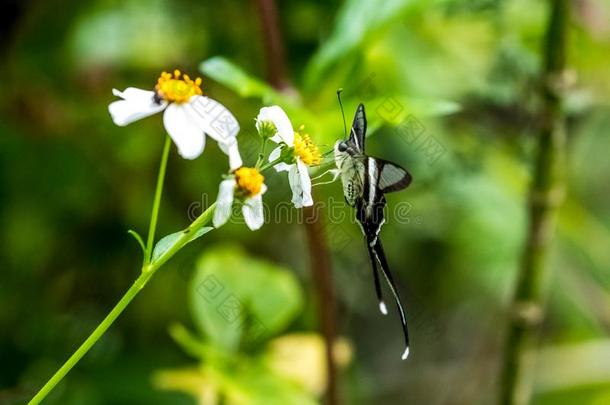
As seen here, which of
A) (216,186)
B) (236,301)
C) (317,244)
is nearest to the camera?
(317,244)

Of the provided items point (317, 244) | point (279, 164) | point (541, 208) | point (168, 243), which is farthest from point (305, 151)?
point (541, 208)

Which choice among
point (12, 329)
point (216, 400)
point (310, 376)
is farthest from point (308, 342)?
point (12, 329)

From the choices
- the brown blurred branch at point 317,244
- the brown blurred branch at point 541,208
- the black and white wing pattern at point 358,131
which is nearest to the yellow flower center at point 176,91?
the black and white wing pattern at point 358,131

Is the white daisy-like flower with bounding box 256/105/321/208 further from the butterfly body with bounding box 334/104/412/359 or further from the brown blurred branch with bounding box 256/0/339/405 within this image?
the brown blurred branch with bounding box 256/0/339/405

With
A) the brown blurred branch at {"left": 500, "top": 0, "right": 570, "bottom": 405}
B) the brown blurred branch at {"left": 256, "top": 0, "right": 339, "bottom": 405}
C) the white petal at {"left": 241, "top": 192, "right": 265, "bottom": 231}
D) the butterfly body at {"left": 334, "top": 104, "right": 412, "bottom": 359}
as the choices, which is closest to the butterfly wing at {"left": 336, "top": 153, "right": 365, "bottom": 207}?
the butterfly body at {"left": 334, "top": 104, "right": 412, "bottom": 359}

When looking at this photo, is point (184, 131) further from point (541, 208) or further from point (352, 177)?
point (541, 208)

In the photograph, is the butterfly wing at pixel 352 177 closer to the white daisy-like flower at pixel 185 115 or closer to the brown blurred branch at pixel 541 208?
the white daisy-like flower at pixel 185 115
